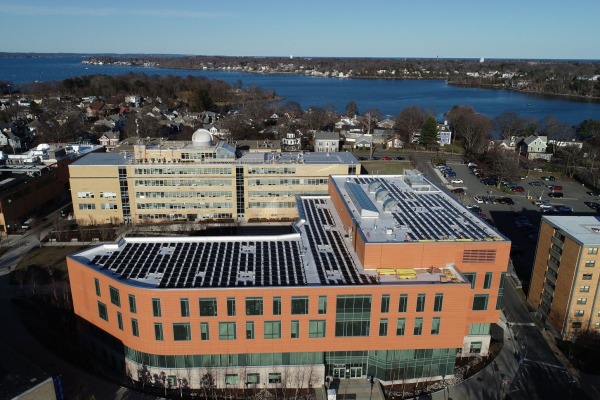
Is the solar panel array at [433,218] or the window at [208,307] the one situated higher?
the solar panel array at [433,218]

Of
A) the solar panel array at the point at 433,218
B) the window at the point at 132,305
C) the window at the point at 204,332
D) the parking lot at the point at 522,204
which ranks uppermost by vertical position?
the solar panel array at the point at 433,218

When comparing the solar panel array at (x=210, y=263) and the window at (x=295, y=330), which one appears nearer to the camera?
the window at (x=295, y=330)

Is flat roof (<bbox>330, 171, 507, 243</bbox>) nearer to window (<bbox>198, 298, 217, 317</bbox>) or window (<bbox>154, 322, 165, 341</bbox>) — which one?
window (<bbox>198, 298, 217, 317</bbox>)

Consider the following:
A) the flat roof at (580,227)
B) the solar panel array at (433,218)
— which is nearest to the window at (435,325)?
the solar panel array at (433,218)

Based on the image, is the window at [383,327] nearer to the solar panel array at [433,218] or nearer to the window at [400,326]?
the window at [400,326]

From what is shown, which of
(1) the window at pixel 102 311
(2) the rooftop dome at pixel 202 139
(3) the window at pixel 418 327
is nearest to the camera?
(3) the window at pixel 418 327

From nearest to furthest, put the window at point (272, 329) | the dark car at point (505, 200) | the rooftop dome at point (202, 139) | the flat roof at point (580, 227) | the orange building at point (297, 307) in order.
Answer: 1. the orange building at point (297, 307)
2. the window at point (272, 329)
3. the flat roof at point (580, 227)
4. the rooftop dome at point (202, 139)
5. the dark car at point (505, 200)

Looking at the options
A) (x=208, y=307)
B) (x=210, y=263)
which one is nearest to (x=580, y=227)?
(x=210, y=263)

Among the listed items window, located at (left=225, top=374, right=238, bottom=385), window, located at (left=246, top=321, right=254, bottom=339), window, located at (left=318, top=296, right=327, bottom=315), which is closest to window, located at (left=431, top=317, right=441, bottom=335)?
window, located at (left=318, top=296, right=327, bottom=315)
